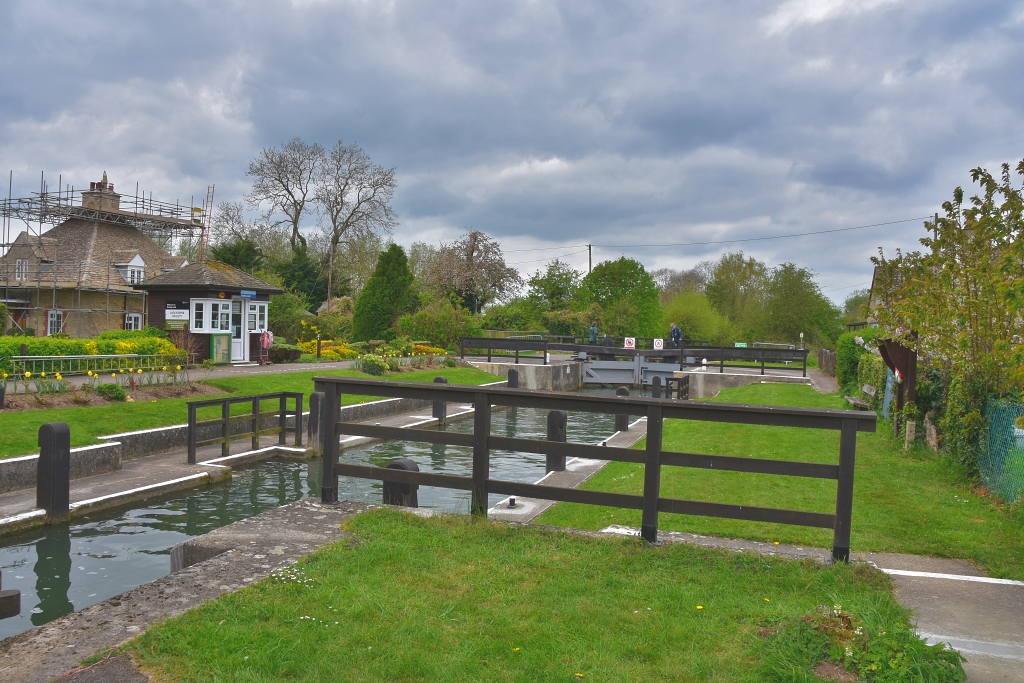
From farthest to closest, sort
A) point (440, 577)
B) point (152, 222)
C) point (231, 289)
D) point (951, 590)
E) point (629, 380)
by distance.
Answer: point (152, 222)
point (629, 380)
point (231, 289)
point (951, 590)
point (440, 577)

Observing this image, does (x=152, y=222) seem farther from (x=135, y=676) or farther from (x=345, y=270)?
(x=135, y=676)

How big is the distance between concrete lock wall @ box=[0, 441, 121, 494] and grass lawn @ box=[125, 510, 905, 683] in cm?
726

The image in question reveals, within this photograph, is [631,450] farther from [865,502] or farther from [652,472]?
[865,502]

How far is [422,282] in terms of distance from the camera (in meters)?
56.3

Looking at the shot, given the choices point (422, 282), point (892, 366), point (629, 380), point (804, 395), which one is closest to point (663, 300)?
point (422, 282)

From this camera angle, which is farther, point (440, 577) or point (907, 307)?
point (907, 307)

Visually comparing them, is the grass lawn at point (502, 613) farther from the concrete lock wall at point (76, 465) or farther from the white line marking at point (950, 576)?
the concrete lock wall at point (76, 465)

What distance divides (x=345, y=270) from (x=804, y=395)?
41.0 meters

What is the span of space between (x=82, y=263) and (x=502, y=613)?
143ft

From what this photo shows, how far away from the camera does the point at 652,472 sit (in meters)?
5.75

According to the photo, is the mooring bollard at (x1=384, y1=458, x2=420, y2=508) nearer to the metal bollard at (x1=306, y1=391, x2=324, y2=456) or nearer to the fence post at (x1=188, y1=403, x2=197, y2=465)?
the fence post at (x1=188, y1=403, x2=197, y2=465)

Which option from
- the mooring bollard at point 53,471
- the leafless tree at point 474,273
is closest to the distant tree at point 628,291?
the leafless tree at point 474,273

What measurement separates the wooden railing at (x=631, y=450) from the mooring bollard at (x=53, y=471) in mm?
4542

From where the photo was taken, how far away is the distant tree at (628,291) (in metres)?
51.3
